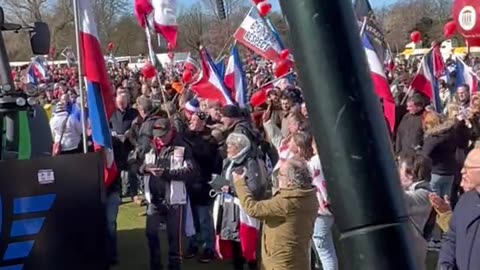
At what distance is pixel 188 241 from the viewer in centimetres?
884

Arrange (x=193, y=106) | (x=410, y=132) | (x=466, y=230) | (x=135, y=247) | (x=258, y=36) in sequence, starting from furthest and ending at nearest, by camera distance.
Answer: (x=258, y=36), (x=193, y=106), (x=410, y=132), (x=135, y=247), (x=466, y=230)

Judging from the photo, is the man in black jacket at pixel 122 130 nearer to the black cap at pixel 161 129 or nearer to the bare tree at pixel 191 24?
the black cap at pixel 161 129

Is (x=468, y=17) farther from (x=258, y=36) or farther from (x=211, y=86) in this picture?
(x=211, y=86)

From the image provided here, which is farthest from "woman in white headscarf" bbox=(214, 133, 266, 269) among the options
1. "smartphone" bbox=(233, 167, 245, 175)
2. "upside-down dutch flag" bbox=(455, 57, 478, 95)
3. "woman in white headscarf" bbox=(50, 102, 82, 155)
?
"upside-down dutch flag" bbox=(455, 57, 478, 95)

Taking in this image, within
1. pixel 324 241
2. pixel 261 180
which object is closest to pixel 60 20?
pixel 261 180

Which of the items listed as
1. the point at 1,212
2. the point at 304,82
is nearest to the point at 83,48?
the point at 1,212

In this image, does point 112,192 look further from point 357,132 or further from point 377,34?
point 357,132

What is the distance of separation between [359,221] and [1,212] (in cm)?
367

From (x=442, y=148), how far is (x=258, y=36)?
5191mm

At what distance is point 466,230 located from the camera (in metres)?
4.28

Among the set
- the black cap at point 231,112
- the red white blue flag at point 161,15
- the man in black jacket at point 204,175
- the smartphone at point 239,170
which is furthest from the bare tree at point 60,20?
the smartphone at point 239,170

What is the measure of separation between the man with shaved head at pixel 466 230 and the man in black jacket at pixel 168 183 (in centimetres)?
328

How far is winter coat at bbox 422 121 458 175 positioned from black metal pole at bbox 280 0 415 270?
24.5 feet

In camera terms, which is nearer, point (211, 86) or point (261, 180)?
point (261, 180)
